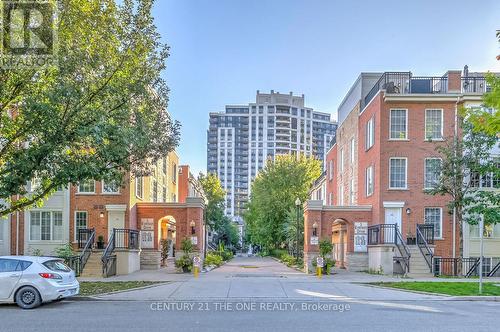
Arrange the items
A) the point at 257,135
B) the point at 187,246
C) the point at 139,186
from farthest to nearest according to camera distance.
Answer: the point at 257,135, the point at 139,186, the point at 187,246

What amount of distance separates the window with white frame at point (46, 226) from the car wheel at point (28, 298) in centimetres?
1612

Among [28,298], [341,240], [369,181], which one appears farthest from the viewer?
[341,240]

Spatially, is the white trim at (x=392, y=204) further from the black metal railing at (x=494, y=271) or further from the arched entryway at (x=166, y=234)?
the arched entryway at (x=166, y=234)

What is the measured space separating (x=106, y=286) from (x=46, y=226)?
12503mm

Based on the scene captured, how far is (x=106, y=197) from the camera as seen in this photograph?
28.3 meters

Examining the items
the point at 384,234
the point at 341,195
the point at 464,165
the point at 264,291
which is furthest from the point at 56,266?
the point at 341,195

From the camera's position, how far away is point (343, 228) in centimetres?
3123

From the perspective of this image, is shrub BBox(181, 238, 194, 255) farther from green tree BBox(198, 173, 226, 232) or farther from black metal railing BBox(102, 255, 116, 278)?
green tree BBox(198, 173, 226, 232)

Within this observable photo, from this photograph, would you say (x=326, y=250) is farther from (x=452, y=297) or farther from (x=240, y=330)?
(x=240, y=330)

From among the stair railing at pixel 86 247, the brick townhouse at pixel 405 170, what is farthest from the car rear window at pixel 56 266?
the brick townhouse at pixel 405 170

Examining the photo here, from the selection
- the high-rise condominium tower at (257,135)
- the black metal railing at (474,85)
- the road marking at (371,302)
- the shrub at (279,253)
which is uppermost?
the high-rise condominium tower at (257,135)

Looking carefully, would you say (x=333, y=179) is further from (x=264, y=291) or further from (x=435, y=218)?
(x=264, y=291)

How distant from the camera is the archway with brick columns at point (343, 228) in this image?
27219 millimetres

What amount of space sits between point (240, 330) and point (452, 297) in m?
8.67
